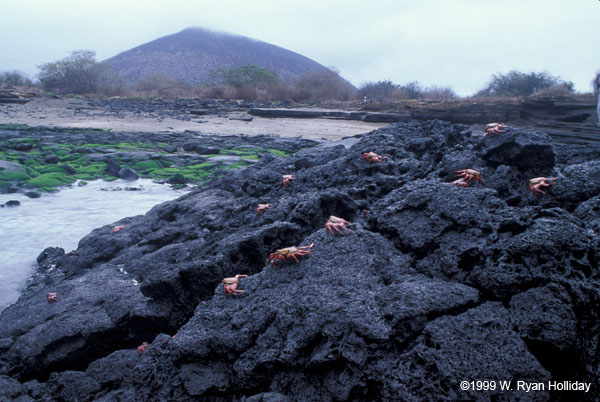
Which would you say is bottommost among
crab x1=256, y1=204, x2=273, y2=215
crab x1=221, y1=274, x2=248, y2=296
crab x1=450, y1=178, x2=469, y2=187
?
crab x1=221, y1=274, x2=248, y2=296

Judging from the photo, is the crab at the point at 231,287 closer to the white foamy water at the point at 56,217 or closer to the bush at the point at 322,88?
the white foamy water at the point at 56,217

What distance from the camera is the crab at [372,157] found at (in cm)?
370

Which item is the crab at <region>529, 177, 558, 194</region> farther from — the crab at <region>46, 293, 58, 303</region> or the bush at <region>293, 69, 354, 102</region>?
the bush at <region>293, 69, 354, 102</region>

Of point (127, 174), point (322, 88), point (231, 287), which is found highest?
point (322, 88)

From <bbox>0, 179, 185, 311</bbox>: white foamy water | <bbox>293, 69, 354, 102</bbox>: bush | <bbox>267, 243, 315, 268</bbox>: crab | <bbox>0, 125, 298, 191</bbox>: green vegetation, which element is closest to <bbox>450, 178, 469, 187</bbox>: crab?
<bbox>267, 243, 315, 268</bbox>: crab

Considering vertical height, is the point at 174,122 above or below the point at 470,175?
below

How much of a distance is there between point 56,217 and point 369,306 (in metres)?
7.10

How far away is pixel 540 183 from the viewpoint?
103 inches

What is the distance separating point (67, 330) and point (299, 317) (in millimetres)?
2133

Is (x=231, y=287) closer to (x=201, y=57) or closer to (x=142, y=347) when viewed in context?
(x=142, y=347)

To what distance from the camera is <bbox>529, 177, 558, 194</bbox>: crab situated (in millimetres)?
2598

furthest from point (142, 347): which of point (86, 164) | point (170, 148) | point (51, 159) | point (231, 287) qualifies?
point (170, 148)

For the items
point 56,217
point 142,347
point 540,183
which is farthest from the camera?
point 56,217

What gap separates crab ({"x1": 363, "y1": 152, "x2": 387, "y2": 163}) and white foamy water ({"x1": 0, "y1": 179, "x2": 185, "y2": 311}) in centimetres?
415
